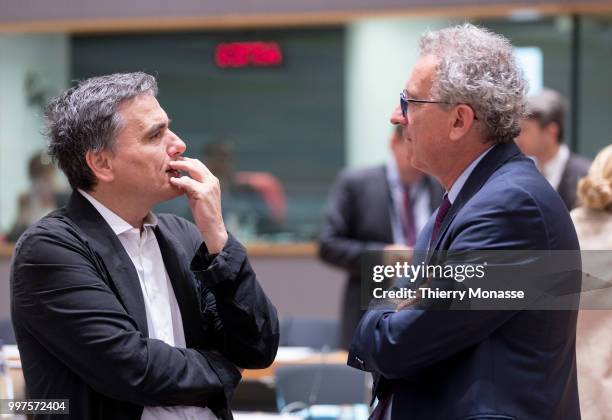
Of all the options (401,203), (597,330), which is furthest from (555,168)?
(597,330)

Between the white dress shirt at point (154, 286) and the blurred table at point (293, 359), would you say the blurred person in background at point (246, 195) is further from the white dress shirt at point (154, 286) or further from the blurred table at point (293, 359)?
the white dress shirt at point (154, 286)

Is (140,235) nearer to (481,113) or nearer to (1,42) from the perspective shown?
(481,113)

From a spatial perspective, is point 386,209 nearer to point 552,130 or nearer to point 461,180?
point 552,130

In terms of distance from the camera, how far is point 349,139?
22.8ft

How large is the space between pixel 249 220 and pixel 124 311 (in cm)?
490

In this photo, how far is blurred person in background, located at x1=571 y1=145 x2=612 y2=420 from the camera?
2.39 meters

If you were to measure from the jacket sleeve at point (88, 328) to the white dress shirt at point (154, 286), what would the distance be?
8 centimetres

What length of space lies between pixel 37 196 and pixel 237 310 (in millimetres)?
5157

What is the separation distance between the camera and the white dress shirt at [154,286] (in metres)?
2.06

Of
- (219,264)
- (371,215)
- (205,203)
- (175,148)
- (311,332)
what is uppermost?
(175,148)

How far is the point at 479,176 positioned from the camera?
2002mm

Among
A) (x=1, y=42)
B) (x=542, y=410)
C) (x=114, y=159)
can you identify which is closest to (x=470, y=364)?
(x=542, y=410)

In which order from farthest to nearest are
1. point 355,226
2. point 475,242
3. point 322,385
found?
point 355,226 < point 322,385 < point 475,242

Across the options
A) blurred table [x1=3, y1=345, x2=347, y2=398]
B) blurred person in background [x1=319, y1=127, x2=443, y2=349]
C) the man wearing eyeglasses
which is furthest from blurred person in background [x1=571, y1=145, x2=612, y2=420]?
blurred person in background [x1=319, y1=127, x2=443, y2=349]
